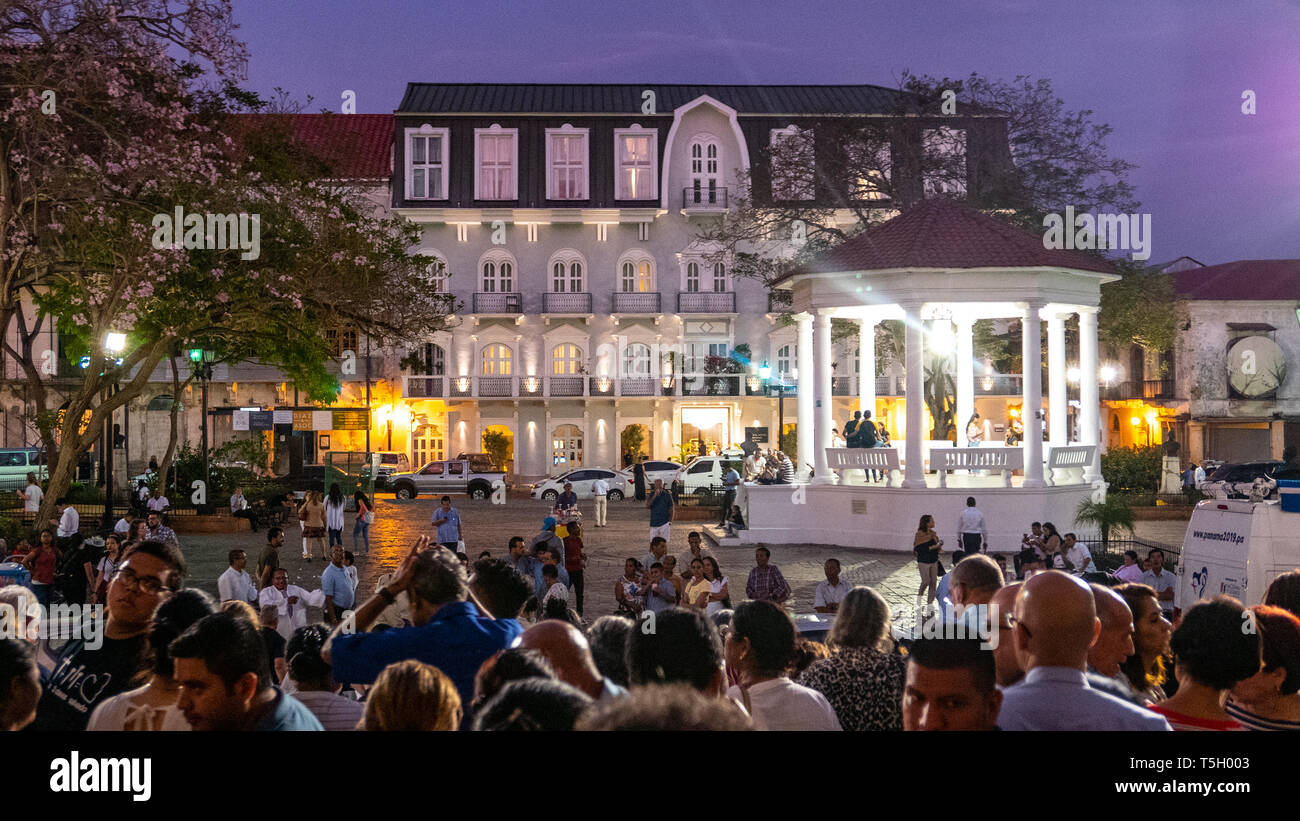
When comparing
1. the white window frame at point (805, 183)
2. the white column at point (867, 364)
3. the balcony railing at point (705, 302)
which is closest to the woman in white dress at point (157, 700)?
the white column at point (867, 364)

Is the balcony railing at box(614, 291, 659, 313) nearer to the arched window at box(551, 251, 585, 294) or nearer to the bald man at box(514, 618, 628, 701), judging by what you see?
the arched window at box(551, 251, 585, 294)

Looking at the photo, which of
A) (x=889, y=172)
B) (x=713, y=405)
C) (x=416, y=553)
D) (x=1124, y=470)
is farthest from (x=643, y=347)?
(x=416, y=553)

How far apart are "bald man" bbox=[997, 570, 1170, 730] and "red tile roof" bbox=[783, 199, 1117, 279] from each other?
748 inches

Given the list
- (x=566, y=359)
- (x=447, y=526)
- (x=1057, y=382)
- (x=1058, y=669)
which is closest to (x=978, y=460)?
(x=1057, y=382)

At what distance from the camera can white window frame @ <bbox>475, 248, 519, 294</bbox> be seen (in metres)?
48.2

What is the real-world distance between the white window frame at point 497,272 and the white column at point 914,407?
27.8 m

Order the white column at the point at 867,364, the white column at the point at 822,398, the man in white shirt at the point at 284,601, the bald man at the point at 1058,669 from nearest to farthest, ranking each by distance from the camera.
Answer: the bald man at the point at 1058,669 → the man in white shirt at the point at 284,601 → the white column at the point at 822,398 → the white column at the point at 867,364

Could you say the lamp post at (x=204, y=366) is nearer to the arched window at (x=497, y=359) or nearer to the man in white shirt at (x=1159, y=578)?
the arched window at (x=497, y=359)

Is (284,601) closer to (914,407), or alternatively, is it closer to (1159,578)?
(1159,578)

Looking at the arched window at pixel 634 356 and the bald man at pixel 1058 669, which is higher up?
the arched window at pixel 634 356

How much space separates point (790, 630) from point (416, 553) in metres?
1.86

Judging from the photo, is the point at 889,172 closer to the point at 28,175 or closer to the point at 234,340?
the point at 234,340

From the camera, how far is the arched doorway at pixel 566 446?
49.4m

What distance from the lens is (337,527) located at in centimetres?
2217
